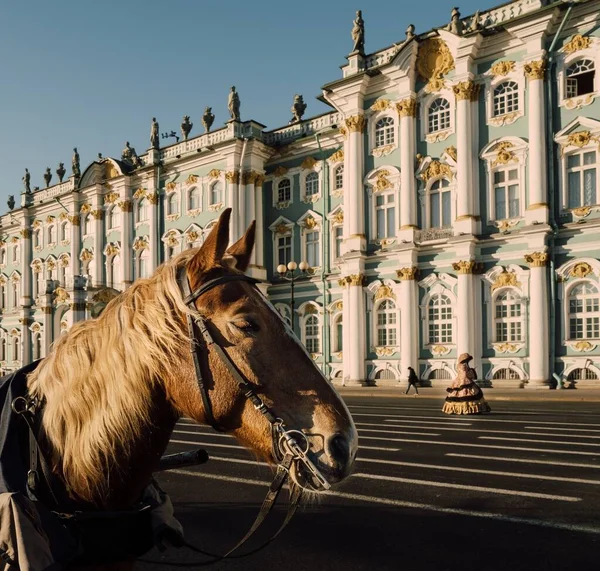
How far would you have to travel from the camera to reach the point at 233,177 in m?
36.0

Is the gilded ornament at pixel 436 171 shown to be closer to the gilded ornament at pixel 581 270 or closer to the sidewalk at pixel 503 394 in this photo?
the gilded ornament at pixel 581 270

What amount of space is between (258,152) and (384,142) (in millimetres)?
8436

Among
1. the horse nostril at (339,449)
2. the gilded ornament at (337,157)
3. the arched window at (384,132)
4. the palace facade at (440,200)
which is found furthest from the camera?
the gilded ornament at (337,157)

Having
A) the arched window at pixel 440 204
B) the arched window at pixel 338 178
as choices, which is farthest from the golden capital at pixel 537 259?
the arched window at pixel 338 178

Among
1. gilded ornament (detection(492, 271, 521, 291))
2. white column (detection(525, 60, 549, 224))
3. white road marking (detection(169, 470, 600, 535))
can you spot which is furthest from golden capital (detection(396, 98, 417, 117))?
white road marking (detection(169, 470, 600, 535))

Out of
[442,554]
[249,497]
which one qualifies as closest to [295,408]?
[442,554]

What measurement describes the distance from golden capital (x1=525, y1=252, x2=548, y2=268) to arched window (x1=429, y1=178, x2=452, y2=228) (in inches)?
167

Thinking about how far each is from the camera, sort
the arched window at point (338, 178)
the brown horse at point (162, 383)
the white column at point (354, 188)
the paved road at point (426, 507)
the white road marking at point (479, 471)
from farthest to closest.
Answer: the arched window at point (338, 178), the white column at point (354, 188), the white road marking at point (479, 471), the paved road at point (426, 507), the brown horse at point (162, 383)

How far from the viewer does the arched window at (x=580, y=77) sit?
83.8 feet

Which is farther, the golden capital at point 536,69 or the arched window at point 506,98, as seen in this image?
the arched window at point 506,98

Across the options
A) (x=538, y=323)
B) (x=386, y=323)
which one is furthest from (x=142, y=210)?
(x=538, y=323)

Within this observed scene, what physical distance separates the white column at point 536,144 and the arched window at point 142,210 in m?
25.7

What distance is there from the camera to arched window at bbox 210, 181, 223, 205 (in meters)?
37.6

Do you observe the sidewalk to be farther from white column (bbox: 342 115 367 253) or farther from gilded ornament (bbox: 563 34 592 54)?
gilded ornament (bbox: 563 34 592 54)
